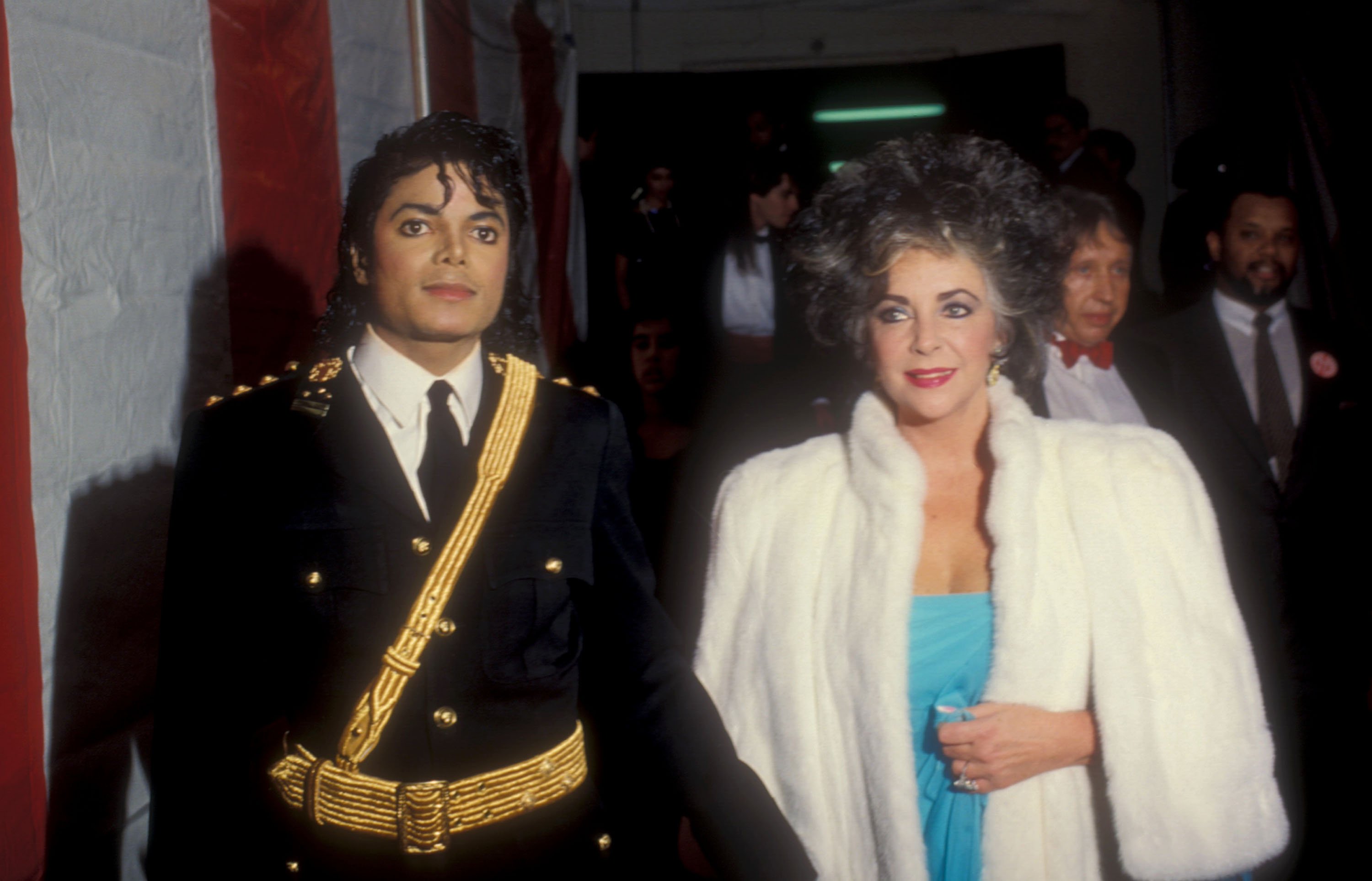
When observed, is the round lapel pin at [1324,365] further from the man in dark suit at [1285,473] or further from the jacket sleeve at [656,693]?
the jacket sleeve at [656,693]

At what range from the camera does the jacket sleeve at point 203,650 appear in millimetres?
1529

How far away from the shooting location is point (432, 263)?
5.07 feet

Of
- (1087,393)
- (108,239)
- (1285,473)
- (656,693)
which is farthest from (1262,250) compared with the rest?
(108,239)

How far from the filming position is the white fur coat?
1.72 metres

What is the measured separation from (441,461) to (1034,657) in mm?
1008

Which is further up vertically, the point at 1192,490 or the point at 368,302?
the point at 368,302

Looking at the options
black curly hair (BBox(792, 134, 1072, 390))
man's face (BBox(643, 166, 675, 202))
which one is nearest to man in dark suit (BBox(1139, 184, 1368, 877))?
black curly hair (BBox(792, 134, 1072, 390))

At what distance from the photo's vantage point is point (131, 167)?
207 cm

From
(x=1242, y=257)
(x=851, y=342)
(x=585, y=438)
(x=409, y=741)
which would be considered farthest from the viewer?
(x=1242, y=257)

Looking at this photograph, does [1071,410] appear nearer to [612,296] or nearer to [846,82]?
[612,296]

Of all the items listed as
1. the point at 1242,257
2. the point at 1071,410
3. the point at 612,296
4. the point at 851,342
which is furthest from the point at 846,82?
the point at 851,342

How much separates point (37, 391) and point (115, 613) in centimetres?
47

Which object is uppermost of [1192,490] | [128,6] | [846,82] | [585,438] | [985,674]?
[846,82]

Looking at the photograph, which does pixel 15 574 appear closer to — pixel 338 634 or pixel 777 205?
pixel 338 634
